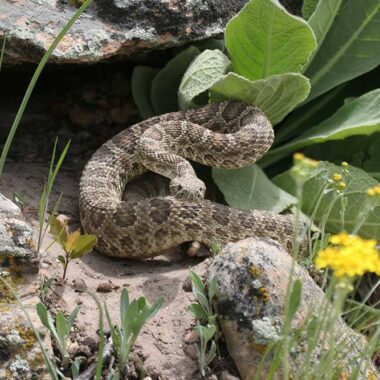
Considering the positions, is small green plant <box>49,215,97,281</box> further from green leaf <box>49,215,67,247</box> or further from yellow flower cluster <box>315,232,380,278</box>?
yellow flower cluster <box>315,232,380,278</box>

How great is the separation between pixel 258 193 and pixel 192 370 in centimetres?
212

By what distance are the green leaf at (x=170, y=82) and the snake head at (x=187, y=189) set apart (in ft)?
4.36

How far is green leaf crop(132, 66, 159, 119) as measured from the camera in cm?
682

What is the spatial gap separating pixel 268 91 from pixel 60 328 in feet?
9.19

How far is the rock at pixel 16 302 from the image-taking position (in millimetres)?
3857

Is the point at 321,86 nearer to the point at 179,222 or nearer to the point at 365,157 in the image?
the point at 365,157

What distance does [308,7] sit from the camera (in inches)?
263

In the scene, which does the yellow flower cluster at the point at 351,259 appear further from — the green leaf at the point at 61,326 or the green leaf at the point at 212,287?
the green leaf at the point at 61,326

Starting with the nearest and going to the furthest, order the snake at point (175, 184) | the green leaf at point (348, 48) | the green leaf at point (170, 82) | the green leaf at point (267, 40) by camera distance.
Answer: the snake at point (175, 184) < the green leaf at point (267, 40) < the green leaf at point (348, 48) < the green leaf at point (170, 82)

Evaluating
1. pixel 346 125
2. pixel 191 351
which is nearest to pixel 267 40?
pixel 346 125

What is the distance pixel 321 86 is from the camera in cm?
665

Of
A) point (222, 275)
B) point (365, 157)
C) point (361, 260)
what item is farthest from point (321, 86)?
point (361, 260)

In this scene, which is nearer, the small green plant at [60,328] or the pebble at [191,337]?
the small green plant at [60,328]

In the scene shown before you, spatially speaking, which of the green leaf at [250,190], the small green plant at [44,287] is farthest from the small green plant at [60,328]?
the green leaf at [250,190]
